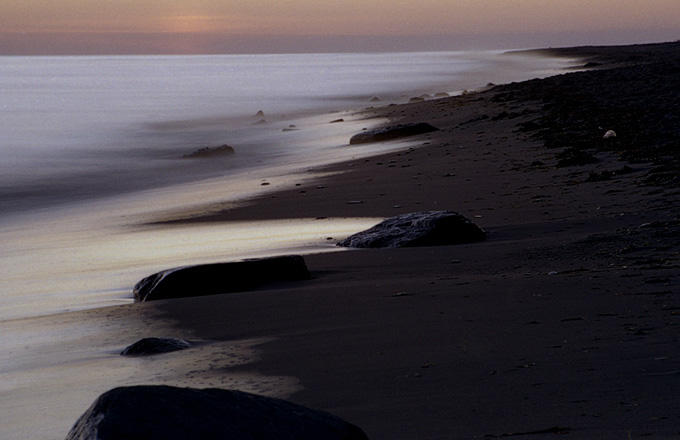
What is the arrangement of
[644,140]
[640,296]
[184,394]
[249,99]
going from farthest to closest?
[249,99], [644,140], [640,296], [184,394]

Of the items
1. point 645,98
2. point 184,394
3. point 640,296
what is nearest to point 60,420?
point 184,394

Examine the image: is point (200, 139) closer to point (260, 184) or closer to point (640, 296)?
point (260, 184)

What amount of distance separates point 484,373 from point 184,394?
1.33 m

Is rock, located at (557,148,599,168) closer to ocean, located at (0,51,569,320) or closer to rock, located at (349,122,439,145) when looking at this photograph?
ocean, located at (0,51,569,320)

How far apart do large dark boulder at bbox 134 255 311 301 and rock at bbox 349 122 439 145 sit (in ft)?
32.5

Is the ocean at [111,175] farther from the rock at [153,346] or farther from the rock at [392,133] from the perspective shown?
the rock at [153,346]

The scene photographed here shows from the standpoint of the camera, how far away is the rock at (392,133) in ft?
48.7

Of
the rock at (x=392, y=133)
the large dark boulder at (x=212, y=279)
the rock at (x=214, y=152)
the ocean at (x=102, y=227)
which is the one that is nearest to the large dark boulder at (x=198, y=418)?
the ocean at (x=102, y=227)

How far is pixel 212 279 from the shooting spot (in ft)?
16.3

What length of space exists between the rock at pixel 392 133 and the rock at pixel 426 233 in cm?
884

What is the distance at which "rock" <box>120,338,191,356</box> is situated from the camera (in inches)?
148

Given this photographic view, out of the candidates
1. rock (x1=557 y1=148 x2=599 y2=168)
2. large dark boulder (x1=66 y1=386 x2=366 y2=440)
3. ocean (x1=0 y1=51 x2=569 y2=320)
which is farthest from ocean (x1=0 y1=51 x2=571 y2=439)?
rock (x1=557 y1=148 x2=599 y2=168)

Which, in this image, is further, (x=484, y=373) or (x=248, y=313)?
(x=248, y=313)

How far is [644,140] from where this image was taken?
31.9ft
